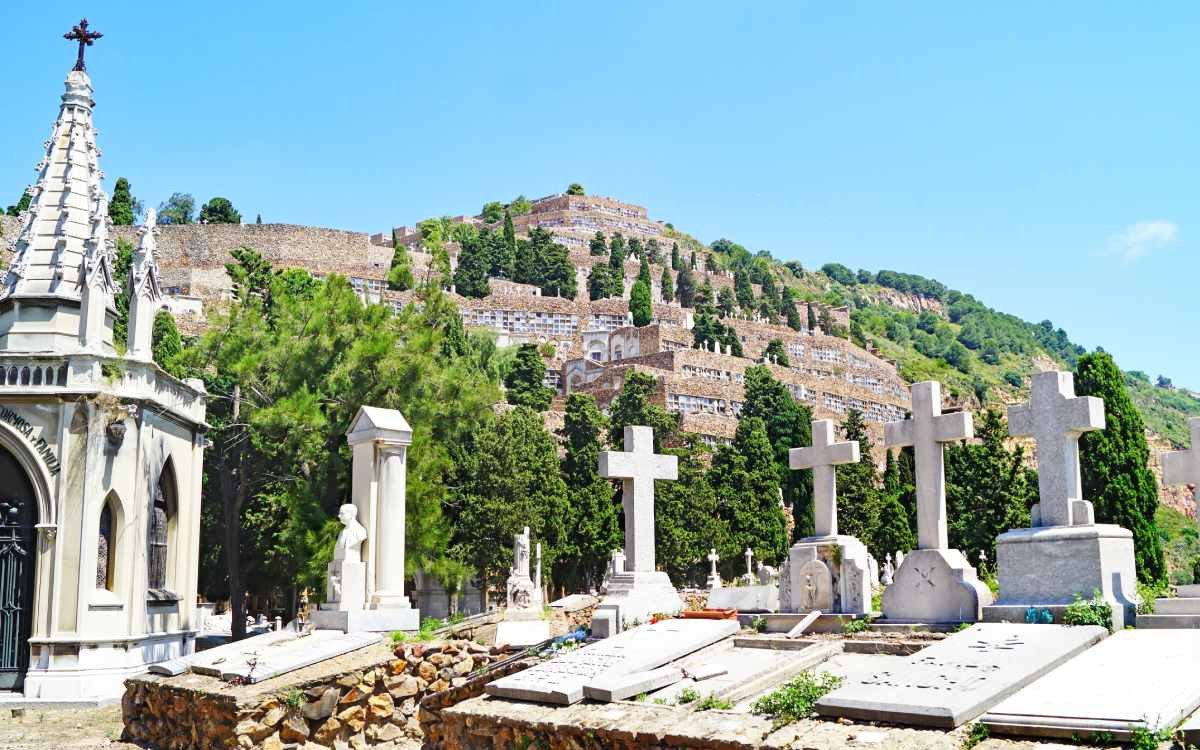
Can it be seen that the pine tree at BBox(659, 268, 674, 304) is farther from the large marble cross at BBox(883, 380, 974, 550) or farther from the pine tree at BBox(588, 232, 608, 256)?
the large marble cross at BBox(883, 380, 974, 550)

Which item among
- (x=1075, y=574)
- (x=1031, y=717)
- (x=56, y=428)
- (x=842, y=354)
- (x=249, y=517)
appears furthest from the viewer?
(x=842, y=354)

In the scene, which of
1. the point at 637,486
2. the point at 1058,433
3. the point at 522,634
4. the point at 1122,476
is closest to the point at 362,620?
the point at 522,634

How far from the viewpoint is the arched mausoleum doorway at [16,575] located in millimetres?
18062

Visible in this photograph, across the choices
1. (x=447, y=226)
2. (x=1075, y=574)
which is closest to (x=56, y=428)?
(x=1075, y=574)

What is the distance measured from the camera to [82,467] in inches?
728

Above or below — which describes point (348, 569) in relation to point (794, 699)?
above

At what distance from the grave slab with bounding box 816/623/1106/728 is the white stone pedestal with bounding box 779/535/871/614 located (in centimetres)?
290

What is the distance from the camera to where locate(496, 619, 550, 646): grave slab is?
1397cm

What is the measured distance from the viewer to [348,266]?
311 ft

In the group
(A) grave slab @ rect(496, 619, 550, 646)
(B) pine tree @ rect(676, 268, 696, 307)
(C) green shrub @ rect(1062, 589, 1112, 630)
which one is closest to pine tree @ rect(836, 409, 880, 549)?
(A) grave slab @ rect(496, 619, 550, 646)

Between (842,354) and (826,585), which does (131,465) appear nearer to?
(826,585)

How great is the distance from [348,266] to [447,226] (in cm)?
3280

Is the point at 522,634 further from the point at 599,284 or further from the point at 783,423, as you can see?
the point at 599,284

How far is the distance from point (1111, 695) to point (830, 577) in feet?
18.1
